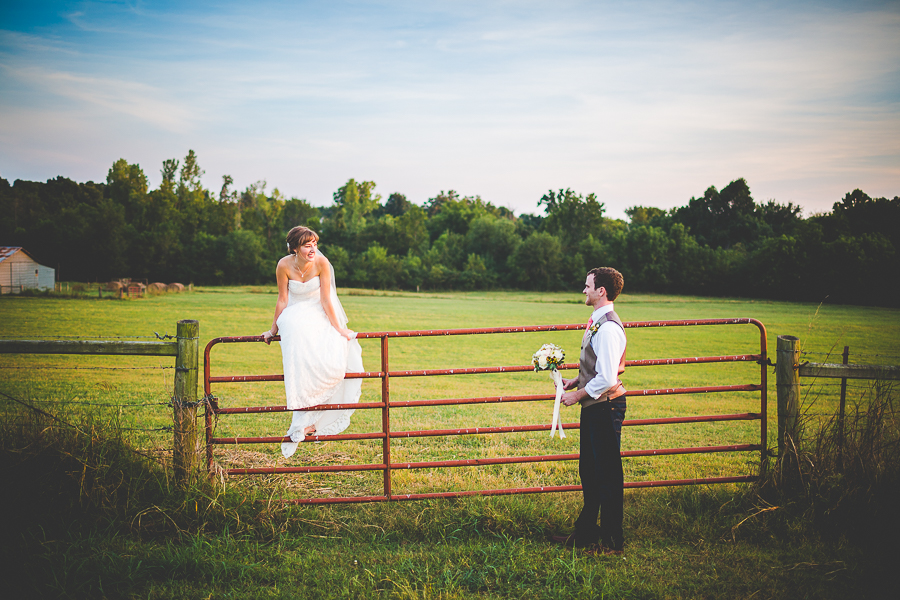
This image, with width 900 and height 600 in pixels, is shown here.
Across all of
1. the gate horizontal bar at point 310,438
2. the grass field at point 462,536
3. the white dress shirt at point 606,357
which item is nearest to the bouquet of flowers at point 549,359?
the white dress shirt at point 606,357

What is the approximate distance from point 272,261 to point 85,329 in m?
55.3

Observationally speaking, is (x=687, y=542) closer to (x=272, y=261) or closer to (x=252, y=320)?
(x=252, y=320)

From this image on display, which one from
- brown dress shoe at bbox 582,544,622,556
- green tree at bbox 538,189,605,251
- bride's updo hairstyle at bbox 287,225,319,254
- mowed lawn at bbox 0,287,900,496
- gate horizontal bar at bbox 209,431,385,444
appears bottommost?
mowed lawn at bbox 0,287,900,496

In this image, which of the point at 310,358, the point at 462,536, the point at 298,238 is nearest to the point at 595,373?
the point at 462,536

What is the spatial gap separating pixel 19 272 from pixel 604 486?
60.3m

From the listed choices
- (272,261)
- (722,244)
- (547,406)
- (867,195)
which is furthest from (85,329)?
(722,244)

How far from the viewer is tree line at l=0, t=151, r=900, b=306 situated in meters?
60.0

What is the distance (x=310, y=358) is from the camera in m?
4.95

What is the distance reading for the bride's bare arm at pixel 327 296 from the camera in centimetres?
510

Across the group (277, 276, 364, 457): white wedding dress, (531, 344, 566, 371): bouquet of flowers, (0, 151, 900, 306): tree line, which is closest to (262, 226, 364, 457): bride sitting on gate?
(277, 276, 364, 457): white wedding dress

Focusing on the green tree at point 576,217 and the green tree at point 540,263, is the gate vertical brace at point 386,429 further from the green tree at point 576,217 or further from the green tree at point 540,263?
the green tree at point 576,217

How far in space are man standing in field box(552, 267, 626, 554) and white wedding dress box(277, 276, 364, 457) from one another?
2.09 m

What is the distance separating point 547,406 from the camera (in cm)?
1202

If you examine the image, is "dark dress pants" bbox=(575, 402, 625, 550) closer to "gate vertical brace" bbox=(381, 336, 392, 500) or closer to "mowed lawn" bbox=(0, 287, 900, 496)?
"mowed lawn" bbox=(0, 287, 900, 496)
